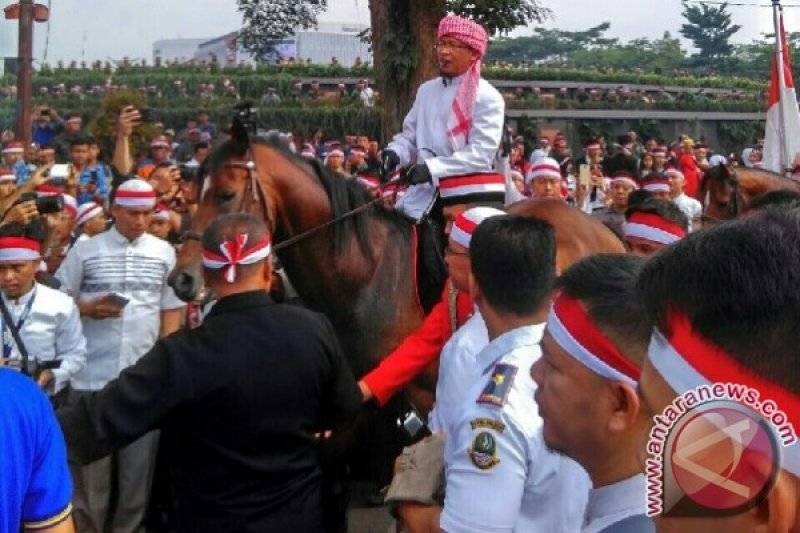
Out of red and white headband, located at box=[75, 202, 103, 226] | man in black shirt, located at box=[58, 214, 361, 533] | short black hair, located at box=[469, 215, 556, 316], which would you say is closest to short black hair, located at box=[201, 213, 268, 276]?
man in black shirt, located at box=[58, 214, 361, 533]

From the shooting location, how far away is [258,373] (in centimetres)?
387

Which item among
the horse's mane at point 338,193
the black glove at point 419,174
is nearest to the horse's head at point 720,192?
the black glove at point 419,174

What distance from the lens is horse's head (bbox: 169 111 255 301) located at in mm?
5723

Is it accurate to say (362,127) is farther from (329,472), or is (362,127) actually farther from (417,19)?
(329,472)

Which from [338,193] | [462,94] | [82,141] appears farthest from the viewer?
[82,141]

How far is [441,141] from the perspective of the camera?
6.95 m

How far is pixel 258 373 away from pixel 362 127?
20231mm

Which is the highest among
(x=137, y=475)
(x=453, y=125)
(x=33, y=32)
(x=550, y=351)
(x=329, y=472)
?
(x=33, y=32)

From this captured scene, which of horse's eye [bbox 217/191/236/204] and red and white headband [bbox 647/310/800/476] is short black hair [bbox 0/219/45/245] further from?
red and white headband [bbox 647/310/800/476]

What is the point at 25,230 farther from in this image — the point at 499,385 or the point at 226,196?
the point at 499,385

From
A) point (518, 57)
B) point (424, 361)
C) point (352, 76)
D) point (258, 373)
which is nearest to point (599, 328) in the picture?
point (258, 373)

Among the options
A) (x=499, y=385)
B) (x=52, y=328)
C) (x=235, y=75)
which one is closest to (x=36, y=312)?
(x=52, y=328)

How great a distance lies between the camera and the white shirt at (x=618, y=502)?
192 cm

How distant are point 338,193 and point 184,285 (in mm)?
1108
